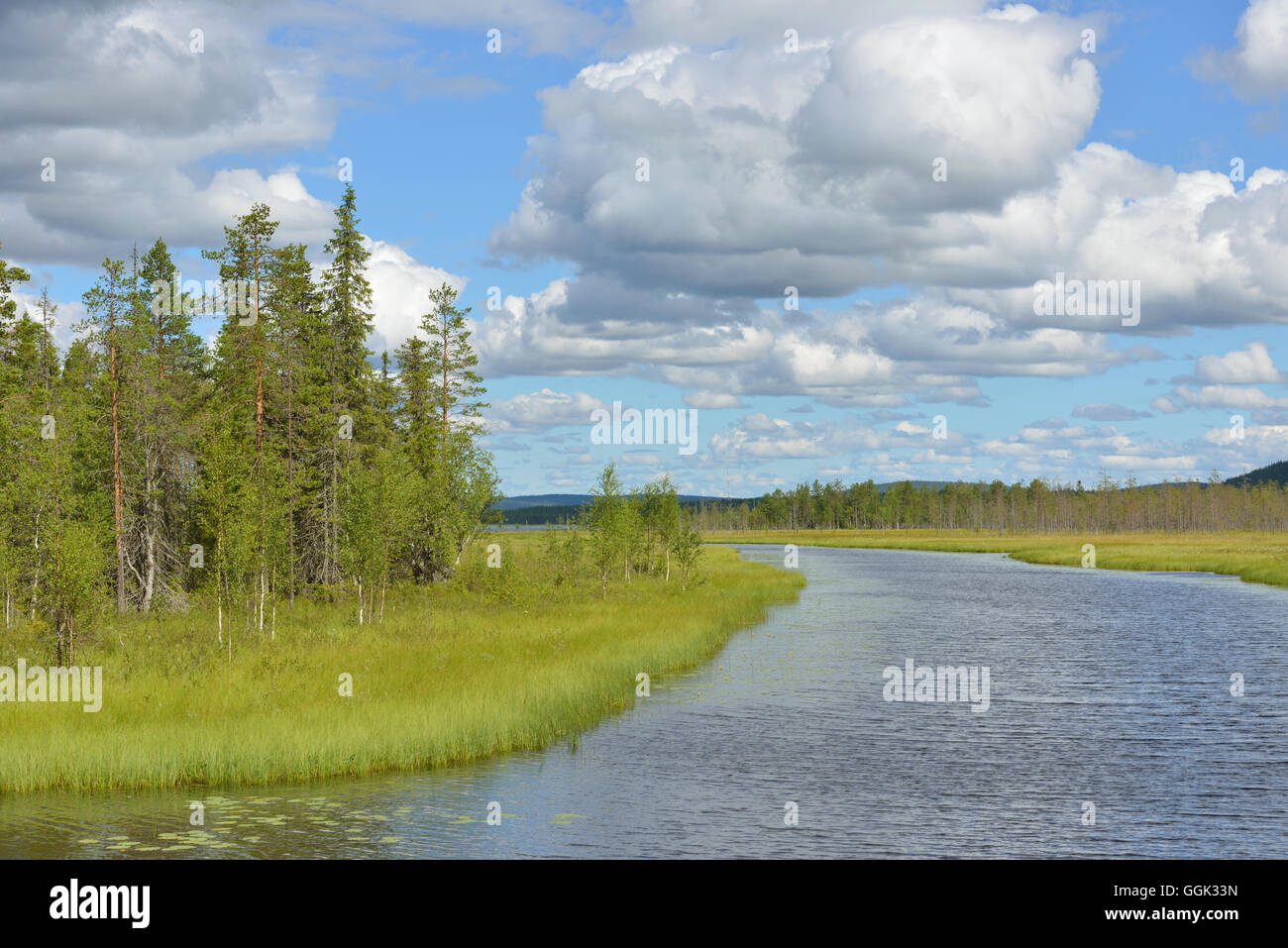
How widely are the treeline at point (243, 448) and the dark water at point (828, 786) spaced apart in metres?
16.8

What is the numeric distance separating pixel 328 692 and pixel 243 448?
2552 centimetres

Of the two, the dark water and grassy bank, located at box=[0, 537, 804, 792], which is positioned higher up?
grassy bank, located at box=[0, 537, 804, 792]

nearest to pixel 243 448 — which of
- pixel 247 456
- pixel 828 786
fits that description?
pixel 247 456

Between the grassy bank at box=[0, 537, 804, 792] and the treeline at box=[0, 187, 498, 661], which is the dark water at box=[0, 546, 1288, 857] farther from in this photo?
the treeline at box=[0, 187, 498, 661]

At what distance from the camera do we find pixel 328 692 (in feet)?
95.5

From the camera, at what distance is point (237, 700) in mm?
27406

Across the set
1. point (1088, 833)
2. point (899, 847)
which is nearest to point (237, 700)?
point (899, 847)

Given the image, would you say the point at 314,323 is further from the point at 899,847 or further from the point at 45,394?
the point at 899,847

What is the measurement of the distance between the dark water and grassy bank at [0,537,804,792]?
98 cm

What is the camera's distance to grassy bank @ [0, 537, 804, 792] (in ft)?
77.4

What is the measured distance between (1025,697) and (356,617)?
3037cm

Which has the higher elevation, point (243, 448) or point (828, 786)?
point (243, 448)

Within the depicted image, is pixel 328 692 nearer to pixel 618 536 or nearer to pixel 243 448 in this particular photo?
pixel 243 448

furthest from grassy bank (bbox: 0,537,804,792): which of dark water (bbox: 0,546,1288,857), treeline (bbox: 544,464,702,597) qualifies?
treeline (bbox: 544,464,702,597)
